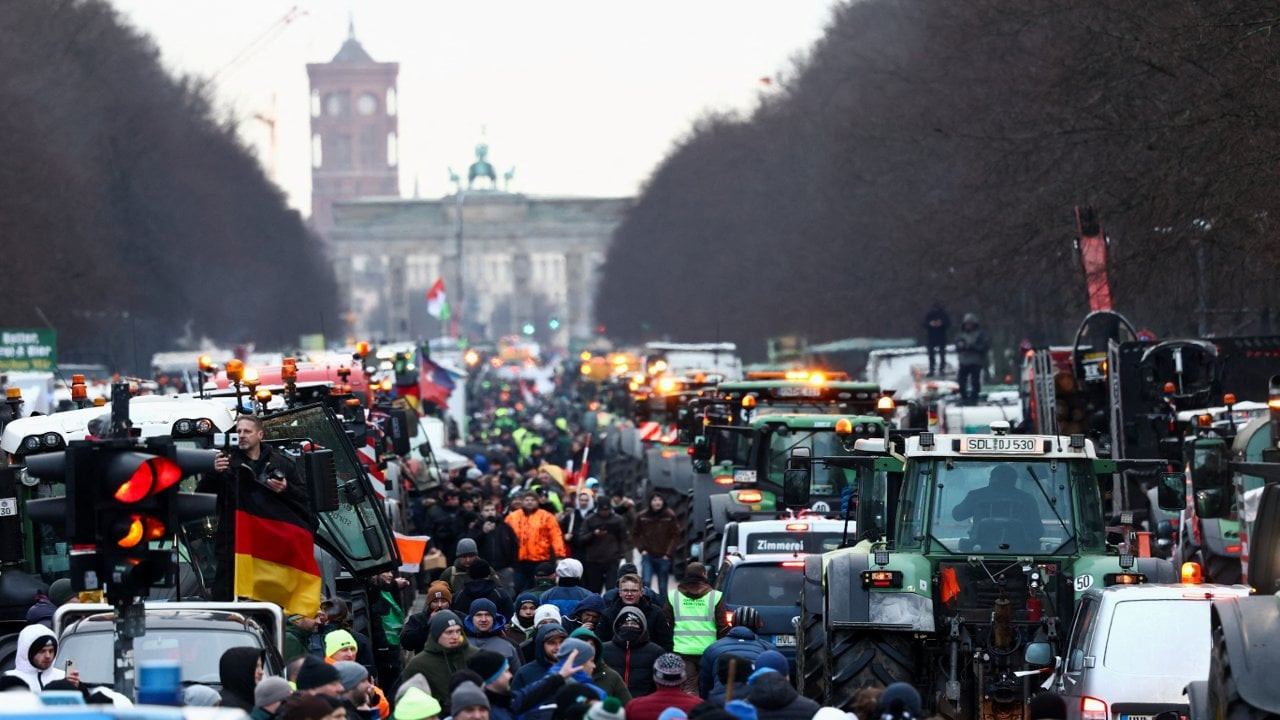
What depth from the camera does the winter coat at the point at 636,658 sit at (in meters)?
14.3

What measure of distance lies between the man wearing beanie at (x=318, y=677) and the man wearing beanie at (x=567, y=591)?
6.11m

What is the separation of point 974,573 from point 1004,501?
530 mm

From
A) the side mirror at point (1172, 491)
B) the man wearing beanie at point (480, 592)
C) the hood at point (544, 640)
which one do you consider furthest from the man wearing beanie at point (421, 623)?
the side mirror at point (1172, 491)

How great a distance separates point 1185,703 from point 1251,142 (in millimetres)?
14472

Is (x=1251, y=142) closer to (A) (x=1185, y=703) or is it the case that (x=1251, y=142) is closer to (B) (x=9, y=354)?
(A) (x=1185, y=703)

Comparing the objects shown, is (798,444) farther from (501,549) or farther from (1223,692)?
(1223,692)

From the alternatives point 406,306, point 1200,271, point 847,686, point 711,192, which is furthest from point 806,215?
point 406,306

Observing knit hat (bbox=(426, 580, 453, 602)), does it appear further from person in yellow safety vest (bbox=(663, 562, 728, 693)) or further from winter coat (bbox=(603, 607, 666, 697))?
winter coat (bbox=(603, 607, 666, 697))

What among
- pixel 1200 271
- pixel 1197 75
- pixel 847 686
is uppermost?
pixel 1197 75

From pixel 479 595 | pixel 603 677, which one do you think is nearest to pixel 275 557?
pixel 479 595

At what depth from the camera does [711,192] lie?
9444 cm

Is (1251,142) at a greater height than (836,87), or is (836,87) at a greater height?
(836,87)

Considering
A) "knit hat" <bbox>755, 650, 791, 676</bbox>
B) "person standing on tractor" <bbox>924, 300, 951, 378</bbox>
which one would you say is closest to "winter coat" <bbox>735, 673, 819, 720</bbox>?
"knit hat" <bbox>755, 650, 791, 676</bbox>

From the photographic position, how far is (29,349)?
1708 inches
